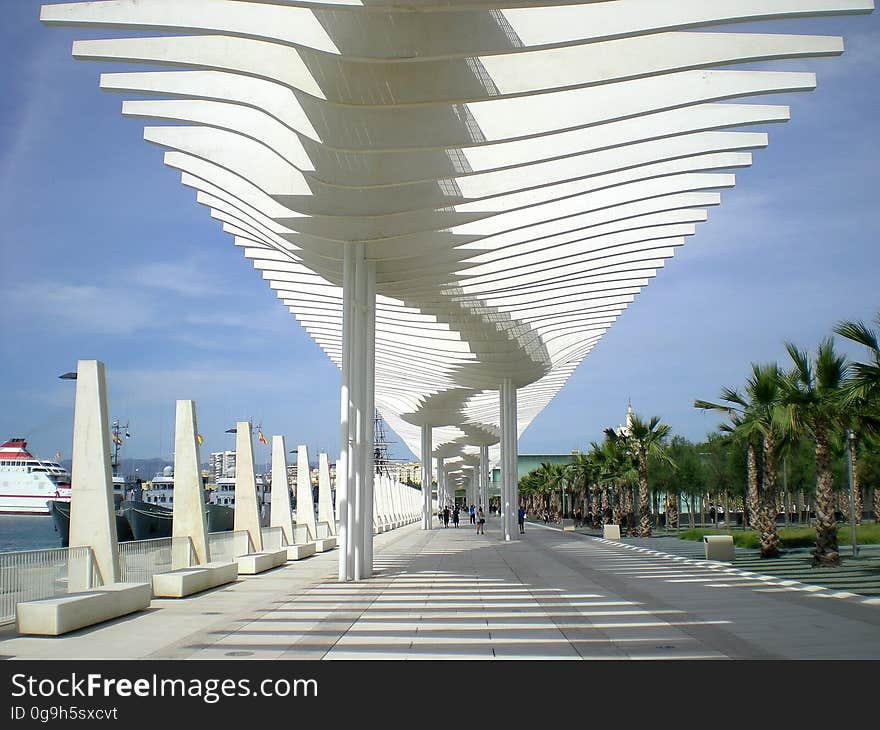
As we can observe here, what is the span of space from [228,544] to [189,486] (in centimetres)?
218

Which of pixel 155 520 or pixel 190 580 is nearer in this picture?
pixel 190 580

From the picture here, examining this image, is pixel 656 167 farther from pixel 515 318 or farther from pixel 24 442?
pixel 24 442

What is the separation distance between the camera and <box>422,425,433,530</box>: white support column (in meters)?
43.3

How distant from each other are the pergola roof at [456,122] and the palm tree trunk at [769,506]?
4822 millimetres

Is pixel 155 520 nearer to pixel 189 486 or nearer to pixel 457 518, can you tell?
pixel 457 518

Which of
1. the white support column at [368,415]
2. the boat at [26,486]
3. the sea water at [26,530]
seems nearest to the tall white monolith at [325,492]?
the white support column at [368,415]

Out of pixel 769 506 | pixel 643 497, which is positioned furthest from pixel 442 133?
pixel 643 497

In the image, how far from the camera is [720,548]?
2052 centimetres

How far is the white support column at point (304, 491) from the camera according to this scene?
2497 cm

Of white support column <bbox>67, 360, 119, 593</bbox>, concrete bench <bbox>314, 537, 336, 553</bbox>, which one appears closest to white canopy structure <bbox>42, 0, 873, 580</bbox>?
white support column <bbox>67, 360, 119, 593</bbox>

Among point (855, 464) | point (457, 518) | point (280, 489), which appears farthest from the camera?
point (457, 518)

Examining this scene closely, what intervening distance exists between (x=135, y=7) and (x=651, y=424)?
25809 millimetres
